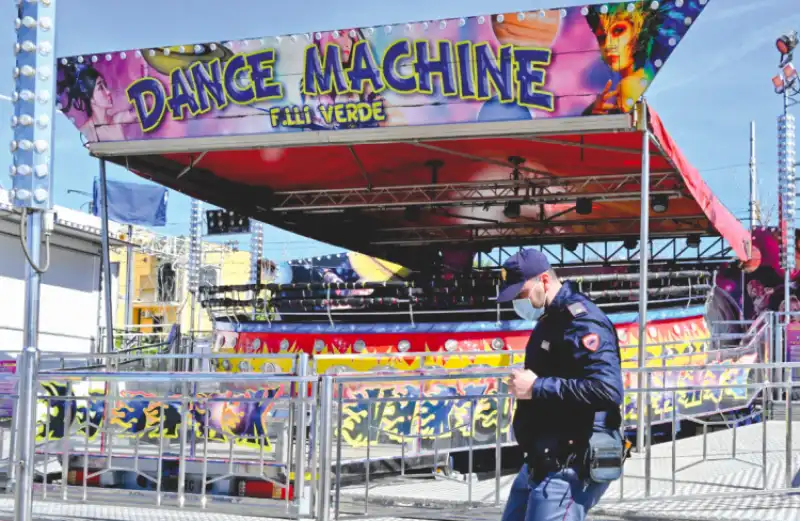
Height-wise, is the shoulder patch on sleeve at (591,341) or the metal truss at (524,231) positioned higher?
the metal truss at (524,231)

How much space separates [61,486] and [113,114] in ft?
20.8

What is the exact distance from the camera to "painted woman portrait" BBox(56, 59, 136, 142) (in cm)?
1103

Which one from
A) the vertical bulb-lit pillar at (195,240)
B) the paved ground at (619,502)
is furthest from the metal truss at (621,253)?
the paved ground at (619,502)

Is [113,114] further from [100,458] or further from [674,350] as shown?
[674,350]

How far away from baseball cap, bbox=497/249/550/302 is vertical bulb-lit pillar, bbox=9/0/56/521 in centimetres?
272

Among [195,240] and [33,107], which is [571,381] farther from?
[195,240]

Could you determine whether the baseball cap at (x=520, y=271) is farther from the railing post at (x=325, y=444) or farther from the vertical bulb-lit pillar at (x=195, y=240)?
the vertical bulb-lit pillar at (x=195, y=240)

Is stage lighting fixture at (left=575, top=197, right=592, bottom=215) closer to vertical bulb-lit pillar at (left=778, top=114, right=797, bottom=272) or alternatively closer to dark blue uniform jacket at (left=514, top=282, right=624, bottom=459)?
vertical bulb-lit pillar at (left=778, top=114, right=797, bottom=272)

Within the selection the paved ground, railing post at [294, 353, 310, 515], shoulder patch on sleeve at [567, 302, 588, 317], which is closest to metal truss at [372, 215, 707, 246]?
the paved ground

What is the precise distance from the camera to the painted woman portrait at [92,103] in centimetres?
1103

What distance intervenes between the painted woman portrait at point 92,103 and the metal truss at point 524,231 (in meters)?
8.85

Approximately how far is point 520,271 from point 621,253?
20.5 metres

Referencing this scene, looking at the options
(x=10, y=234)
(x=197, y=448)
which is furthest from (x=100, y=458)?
(x=10, y=234)

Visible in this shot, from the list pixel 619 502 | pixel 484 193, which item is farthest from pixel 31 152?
pixel 484 193
